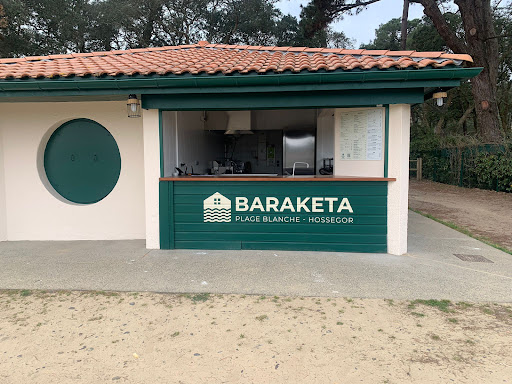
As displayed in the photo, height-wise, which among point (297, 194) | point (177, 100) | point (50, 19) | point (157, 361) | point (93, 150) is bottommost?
point (157, 361)

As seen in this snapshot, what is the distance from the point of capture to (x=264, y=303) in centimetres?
351

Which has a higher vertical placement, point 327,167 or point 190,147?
point 190,147

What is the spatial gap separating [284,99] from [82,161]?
392 cm

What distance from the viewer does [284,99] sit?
499 centimetres

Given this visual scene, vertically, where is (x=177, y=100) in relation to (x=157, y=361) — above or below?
above

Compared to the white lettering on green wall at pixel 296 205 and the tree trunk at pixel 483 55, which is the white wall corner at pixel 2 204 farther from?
the tree trunk at pixel 483 55

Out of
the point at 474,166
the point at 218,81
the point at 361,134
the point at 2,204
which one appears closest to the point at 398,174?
the point at 361,134

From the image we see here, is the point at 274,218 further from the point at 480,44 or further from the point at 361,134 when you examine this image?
the point at 480,44

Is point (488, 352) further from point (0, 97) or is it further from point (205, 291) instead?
point (0, 97)

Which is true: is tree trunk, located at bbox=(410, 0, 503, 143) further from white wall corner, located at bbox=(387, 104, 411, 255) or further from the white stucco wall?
the white stucco wall

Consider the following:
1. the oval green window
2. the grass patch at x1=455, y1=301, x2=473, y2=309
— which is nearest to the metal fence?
the grass patch at x1=455, y1=301, x2=473, y2=309

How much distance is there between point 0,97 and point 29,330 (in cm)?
386

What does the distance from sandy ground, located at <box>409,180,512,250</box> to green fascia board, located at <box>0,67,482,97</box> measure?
138 inches

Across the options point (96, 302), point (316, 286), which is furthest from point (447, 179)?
point (96, 302)
